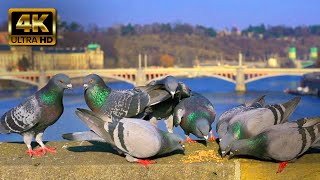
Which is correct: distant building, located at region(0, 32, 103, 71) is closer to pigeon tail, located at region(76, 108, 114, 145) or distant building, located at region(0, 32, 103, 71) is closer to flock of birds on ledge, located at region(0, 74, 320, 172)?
flock of birds on ledge, located at region(0, 74, 320, 172)

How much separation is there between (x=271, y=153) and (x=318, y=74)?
3994 centimetres

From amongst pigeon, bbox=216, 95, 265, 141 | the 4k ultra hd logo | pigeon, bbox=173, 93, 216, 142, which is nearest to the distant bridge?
the 4k ultra hd logo

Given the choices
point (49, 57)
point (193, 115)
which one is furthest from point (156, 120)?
point (49, 57)

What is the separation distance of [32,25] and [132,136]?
306 cm

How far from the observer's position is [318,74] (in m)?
40.8

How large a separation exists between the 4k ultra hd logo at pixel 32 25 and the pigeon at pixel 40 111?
7.83 ft

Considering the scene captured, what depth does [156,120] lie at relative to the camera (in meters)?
2.86

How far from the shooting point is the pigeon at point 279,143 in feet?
7.65

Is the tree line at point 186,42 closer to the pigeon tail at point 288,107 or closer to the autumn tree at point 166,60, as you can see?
the autumn tree at point 166,60

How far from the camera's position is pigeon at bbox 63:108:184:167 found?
235 cm

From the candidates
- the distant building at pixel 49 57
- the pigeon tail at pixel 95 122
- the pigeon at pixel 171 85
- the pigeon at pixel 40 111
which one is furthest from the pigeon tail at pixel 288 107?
the distant building at pixel 49 57

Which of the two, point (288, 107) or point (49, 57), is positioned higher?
point (288, 107)

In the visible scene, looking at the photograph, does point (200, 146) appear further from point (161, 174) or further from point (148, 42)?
point (148, 42)

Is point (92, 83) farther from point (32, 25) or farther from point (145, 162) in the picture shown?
point (32, 25)
